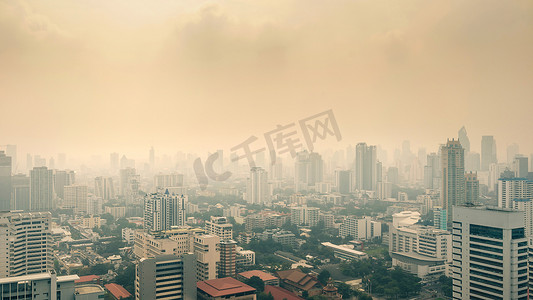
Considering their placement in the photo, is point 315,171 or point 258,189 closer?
point 258,189

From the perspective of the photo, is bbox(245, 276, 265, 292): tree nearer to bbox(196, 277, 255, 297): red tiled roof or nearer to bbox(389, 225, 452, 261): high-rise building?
bbox(196, 277, 255, 297): red tiled roof

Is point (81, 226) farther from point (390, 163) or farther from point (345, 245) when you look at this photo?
point (390, 163)

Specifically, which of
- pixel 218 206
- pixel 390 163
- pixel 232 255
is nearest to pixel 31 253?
pixel 232 255

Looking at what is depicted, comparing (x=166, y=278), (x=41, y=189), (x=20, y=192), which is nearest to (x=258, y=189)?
(x=41, y=189)

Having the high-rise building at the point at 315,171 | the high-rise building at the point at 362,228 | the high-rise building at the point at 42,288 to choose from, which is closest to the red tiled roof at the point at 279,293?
the high-rise building at the point at 42,288

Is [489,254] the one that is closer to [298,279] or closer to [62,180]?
[298,279]

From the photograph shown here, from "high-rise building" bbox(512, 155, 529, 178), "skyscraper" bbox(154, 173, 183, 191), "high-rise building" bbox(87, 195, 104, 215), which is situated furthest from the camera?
"skyscraper" bbox(154, 173, 183, 191)

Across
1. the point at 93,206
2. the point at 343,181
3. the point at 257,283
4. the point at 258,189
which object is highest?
the point at 343,181

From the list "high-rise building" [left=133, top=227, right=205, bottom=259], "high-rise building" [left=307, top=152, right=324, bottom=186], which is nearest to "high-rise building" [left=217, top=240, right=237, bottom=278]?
"high-rise building" [left=133, top=227, right=205, bottom=259]
